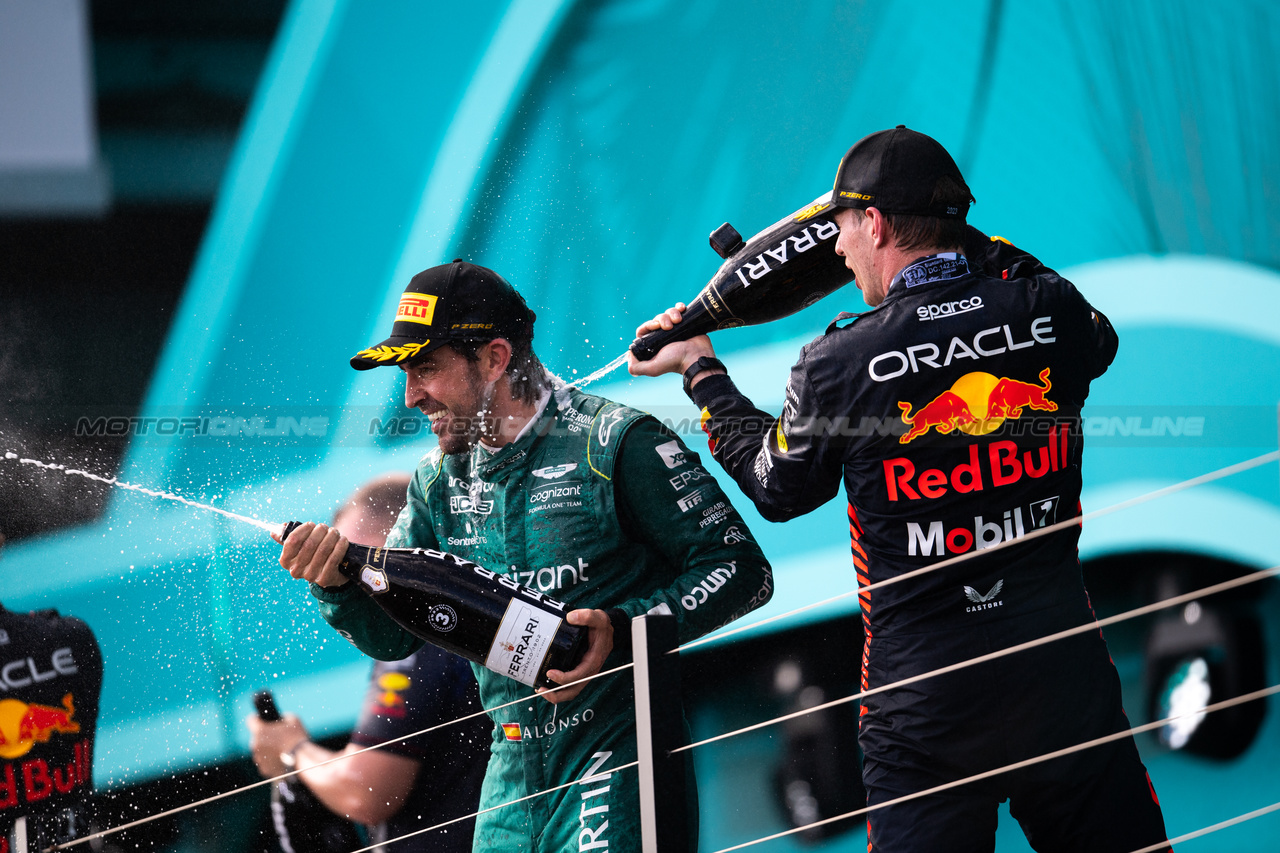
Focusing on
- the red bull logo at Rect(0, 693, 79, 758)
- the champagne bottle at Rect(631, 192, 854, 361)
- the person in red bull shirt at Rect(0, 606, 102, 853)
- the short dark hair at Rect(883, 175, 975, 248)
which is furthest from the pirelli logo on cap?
the red bull logo at Rect(0, 693, 79, 758)

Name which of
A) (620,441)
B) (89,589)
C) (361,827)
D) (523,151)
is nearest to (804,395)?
(620,441)

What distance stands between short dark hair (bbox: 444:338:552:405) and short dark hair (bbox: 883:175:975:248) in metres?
0.84

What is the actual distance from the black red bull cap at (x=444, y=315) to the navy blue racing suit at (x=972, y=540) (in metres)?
0.77

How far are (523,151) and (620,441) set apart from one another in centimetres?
123

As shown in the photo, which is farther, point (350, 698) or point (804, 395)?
point (350, 698)

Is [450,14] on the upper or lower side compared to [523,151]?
upper

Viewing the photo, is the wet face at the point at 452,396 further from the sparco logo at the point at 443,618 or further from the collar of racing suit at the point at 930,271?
the collar of racing suit at the point at 930,271

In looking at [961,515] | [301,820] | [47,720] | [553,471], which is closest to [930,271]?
[961,515]

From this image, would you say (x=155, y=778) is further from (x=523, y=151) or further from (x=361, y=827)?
(x=523, y=151)

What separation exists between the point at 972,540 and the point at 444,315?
1119 mm

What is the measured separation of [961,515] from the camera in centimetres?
176

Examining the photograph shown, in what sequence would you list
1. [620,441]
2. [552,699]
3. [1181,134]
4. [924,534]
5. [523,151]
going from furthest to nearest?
1. [523,151]
2. [1181,134]
3. [620,441]
4. [552,699]
5. [924,534]

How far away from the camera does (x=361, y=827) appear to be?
321cm

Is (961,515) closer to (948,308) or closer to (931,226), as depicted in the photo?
(948,308)
